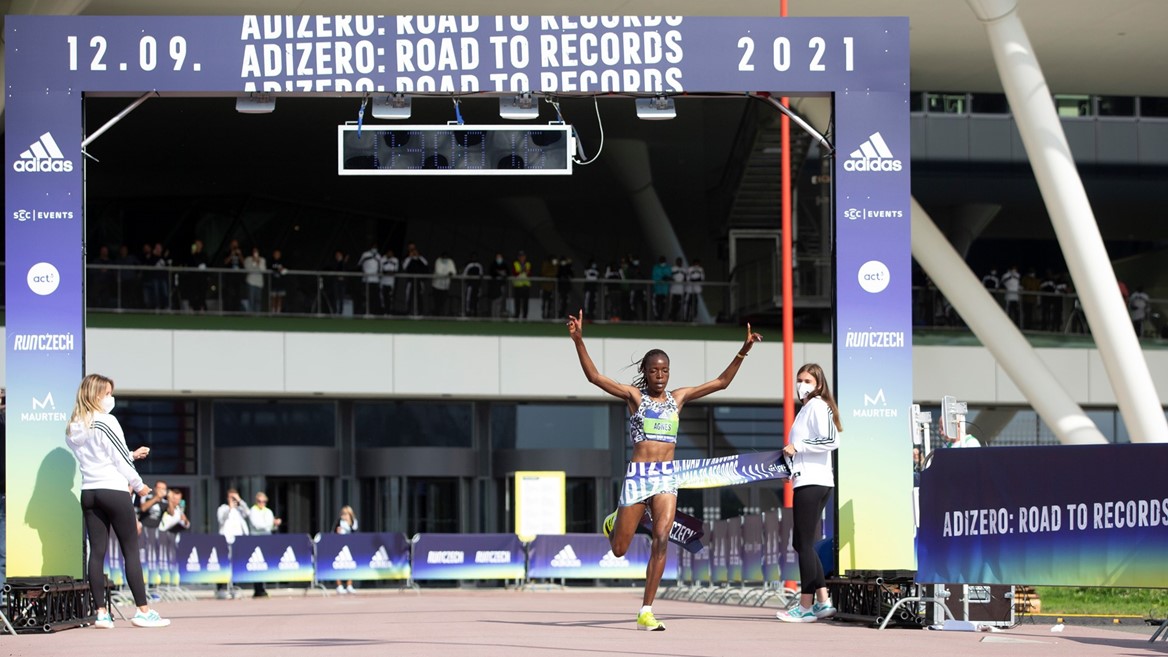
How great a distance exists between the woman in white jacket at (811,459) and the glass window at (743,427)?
25718mm

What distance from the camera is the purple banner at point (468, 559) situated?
3080 centimetres

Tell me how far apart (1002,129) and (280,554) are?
21199mm

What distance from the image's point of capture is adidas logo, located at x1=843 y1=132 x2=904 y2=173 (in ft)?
49.2

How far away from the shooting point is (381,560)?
30281 millimetres

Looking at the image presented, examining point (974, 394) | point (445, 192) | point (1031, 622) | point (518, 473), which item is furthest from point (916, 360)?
point (1031, 622)

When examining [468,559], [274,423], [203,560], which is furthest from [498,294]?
[203,560]

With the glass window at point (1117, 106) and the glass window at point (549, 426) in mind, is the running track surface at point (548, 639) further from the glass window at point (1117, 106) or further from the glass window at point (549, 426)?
the glass window at point (1117, 106)

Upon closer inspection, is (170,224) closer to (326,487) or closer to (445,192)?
(445,192)

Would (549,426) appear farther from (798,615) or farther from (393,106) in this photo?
(798,615)

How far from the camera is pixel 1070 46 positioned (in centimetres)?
3494

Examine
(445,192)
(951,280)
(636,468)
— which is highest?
(445,192)

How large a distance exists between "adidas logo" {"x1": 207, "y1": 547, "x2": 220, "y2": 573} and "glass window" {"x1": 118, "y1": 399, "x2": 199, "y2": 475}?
8332 mm

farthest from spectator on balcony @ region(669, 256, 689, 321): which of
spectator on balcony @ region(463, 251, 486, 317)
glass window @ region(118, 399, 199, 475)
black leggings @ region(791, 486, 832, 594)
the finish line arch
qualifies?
black leggings @ region(791, 486, 832, 594)

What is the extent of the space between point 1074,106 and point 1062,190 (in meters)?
14.6
